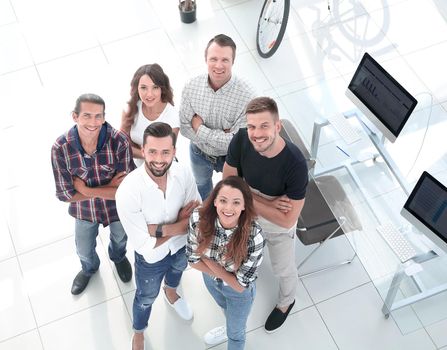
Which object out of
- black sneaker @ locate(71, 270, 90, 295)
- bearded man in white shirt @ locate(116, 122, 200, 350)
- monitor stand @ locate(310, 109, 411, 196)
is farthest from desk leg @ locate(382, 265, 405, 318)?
black sneaker @ locate(71, 270, 90, 295)

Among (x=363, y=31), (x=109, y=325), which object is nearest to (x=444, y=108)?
(x=363, y=31)

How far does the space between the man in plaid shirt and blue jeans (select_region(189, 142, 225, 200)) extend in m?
0.60

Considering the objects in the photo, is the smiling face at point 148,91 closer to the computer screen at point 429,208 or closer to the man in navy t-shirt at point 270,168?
the man in navy t-shirt at point 270,168

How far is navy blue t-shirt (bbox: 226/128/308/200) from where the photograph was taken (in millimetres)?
3365

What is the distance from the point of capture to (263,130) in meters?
3.26

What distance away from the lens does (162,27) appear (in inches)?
232

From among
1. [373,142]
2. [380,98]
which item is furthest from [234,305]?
[380,98]

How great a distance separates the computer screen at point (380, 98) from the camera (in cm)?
384

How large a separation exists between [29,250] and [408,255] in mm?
2591

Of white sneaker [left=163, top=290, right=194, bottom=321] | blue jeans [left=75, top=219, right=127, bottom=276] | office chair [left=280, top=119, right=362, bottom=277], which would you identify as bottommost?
white sneaker [left=163, top=290, right=194, bottom=321]

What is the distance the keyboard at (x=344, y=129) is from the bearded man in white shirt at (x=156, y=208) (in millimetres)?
1159

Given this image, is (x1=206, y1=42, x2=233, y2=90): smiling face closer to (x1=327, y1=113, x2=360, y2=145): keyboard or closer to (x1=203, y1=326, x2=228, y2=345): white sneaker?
(x1=327, y1=113, x2=360, y2=145): keyboard

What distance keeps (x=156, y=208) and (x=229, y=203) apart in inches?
16.4

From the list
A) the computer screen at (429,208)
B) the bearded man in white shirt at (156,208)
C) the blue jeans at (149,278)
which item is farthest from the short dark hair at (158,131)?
the computer screen at (429,208)
